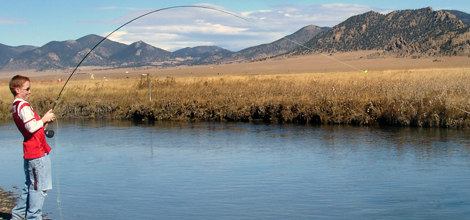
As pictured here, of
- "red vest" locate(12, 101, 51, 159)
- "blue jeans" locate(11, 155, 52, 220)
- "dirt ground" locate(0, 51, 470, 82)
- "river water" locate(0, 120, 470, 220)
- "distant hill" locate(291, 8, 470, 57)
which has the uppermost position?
"distant hill" locate(291, 8, 470, 57)

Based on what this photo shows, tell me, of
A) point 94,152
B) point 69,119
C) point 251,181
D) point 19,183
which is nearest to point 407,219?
point 251,181

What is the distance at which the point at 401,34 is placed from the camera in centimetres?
10394

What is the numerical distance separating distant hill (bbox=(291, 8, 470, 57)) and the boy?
76.7 meters

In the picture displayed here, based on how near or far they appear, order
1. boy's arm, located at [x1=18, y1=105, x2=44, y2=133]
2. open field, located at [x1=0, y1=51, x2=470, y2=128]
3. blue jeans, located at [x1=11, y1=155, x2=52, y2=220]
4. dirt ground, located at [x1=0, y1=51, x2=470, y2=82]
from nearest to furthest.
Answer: boy's arm, located at [x1=18, y1=105, x2=44, y2=133]
blue jeans, located at [x1=11, y1=155, x2=52, y2=220]
open field, located at [x1=0, y1=51, x2=470, y2=128]
dirt ground, located at [x1=0, y1=51, x2=470, y2=82]

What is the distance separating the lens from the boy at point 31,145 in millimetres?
5258

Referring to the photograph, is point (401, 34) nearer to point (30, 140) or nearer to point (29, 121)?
point (30, 140)

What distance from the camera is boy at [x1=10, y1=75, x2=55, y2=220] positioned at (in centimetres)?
526

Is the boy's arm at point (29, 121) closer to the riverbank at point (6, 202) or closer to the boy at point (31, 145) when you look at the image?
the boy at point (31, 145)

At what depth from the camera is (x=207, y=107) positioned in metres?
20.4

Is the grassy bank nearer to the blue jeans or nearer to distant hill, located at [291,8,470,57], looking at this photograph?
the blue jeans

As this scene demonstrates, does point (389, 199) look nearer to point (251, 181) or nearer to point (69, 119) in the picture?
point (251, 181)

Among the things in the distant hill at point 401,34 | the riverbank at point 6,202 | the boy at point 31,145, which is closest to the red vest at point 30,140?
the boy at point 31,145

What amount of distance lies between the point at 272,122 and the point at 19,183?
1124 cm

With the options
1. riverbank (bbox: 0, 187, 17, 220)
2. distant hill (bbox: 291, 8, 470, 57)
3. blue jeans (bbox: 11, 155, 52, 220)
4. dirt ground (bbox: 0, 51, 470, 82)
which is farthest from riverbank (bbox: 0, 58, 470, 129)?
distant hill (bbox: 291, 8, 470, 57)
